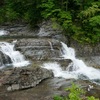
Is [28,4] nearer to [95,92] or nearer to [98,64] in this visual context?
[98,64]

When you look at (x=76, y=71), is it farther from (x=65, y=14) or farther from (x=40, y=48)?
(x=65, y=14)

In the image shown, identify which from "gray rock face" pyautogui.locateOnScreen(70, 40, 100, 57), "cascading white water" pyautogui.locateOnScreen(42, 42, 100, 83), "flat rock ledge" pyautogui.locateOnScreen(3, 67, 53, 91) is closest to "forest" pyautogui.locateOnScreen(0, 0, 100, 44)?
"gray rock face" pyautogui.locateOnScreen(70, 40, 100, 57)

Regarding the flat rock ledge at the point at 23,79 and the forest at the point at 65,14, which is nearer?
the flat rock ledge at the point at 23,79

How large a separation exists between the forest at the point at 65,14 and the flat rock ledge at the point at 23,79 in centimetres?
631

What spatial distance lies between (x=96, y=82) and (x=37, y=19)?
413 inches

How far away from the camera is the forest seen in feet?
61.5

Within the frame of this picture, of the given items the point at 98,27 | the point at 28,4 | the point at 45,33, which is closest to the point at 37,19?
the point at 28,4

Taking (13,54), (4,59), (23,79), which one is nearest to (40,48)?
(13,54)

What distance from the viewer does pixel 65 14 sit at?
64.6 feet

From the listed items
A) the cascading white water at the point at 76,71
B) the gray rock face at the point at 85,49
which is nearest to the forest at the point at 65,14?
the gray rock face at the point at 85,49

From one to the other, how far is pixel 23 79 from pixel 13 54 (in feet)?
15.3

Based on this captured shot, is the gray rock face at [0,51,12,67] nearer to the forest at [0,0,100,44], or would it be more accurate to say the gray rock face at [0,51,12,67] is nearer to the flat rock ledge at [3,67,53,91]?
the flat rock ledge at [3,67,53,91]

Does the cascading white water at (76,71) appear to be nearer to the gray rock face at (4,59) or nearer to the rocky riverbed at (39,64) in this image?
the rocky riverbed at (39,64)

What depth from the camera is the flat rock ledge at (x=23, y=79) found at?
11.4 meters
